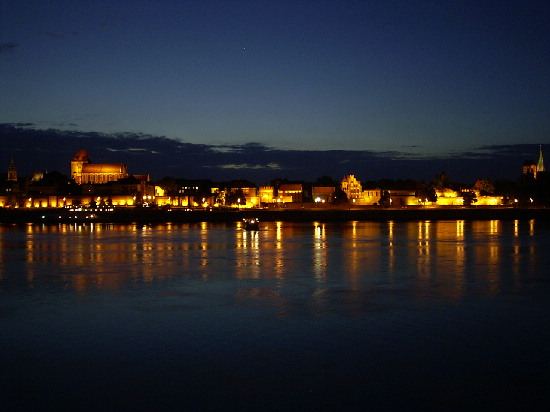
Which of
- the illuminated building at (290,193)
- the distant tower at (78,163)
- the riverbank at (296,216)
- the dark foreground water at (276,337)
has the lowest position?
the riverbank at (296,216)

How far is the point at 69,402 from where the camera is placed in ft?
31.0

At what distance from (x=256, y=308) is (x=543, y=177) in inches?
3548

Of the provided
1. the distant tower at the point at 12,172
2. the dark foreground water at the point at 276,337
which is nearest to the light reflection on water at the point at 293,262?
the dark foreground water at the point at 276,337


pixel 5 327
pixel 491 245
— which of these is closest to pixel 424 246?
pixel 491 245

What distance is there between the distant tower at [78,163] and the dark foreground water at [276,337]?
395ft

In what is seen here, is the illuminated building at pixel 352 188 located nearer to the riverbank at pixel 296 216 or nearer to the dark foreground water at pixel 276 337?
the riverbank at pixel 296 216

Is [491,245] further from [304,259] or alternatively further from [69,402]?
[69,402]

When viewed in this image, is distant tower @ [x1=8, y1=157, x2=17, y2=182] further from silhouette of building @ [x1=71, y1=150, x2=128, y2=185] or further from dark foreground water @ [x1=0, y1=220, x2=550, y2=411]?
dark foreground water @ [x1=0, y1=220, x2=550, y2=411]

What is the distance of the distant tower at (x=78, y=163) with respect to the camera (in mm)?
142125

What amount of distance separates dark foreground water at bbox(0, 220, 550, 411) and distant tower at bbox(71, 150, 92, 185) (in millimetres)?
120465

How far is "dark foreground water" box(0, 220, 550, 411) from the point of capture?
970cm

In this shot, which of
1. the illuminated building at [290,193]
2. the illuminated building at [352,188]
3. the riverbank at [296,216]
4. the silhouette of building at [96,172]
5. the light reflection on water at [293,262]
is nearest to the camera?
the light reflection on water at [293,262]

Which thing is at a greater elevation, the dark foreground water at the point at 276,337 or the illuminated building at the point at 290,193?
the illuminated building at the point at 290,193

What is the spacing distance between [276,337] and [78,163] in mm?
138886
